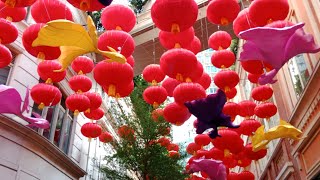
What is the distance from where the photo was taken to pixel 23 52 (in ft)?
30.0

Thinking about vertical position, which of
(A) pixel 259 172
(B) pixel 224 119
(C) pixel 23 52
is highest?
(C) pixel 23 52

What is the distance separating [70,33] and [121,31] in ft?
4.04

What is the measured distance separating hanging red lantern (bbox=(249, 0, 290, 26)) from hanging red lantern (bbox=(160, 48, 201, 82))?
43.5 inches

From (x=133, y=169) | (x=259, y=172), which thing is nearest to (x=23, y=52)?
(x=133, y=169)

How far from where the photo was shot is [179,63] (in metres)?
4.77

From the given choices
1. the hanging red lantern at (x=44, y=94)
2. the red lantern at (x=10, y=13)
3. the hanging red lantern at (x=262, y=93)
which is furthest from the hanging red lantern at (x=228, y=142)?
the red lantern at (x=10, y=13)

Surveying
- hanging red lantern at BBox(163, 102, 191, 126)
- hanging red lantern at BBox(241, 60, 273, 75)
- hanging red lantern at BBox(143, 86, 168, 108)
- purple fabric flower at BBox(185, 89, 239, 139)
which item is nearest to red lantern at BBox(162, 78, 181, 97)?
hanging red lantern at BBox(143, 86, 168, 108)

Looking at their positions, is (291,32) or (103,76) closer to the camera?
(291,32)

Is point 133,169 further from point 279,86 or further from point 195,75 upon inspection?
point 195,75

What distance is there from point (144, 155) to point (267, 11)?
293 inches

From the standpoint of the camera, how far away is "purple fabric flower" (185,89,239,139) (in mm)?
4863

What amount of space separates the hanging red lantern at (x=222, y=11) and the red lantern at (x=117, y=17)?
128cm

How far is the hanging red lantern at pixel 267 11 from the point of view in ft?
15.6

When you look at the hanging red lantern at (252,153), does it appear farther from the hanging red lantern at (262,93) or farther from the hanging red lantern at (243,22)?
the hanging red lantern at (243,22)
